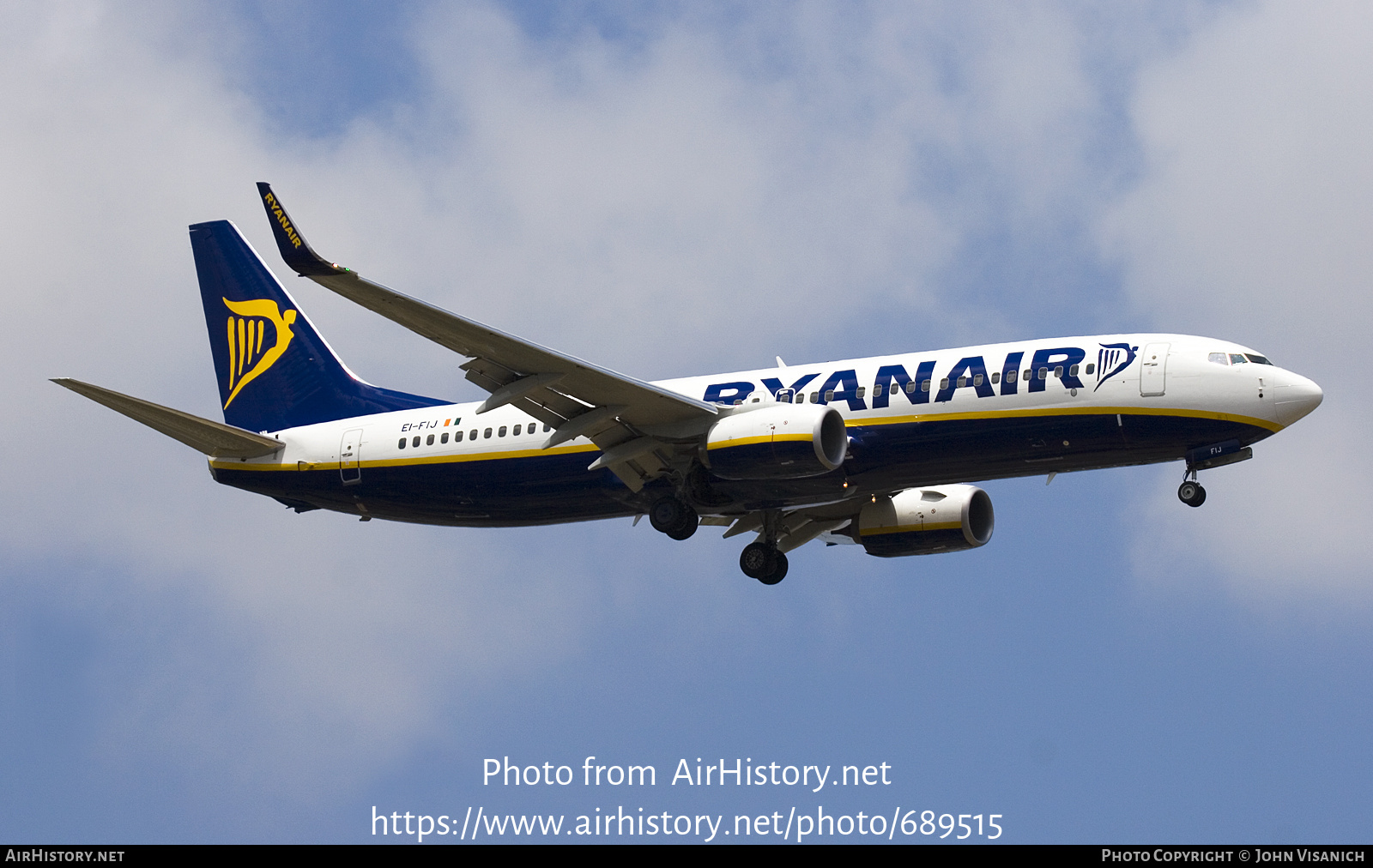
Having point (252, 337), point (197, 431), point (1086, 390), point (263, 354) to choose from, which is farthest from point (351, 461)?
point (1086, 390)

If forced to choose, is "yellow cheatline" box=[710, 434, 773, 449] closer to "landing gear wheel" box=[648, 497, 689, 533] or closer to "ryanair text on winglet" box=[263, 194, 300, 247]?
"landing gear wheel" box=[648, 497, 689, 533]

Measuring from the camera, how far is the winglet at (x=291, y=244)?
1151 inches

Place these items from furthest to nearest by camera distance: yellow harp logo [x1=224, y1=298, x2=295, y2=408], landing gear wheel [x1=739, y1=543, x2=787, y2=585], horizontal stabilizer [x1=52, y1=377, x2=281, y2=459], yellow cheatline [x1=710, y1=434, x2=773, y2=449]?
1. yellow harp logo [x1=224, y1=298, x2=295, y2=408]
2. landing gear wheel [x1=739, y1=543, x2=787, y2=585]
3. horizontal stabilizer [x1=52, y1=377, x2=281, y2=459]
4. yellow cheatline [x1=710, y1=434, x2=773, y2=449]

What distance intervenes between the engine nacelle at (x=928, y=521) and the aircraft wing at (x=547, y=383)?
6.49m

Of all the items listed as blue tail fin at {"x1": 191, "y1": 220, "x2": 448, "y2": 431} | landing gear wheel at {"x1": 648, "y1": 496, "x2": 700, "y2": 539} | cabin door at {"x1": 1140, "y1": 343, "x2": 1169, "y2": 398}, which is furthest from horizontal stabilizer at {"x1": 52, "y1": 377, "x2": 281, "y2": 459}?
cabin door at {"x1": 1140, "y1": 343, "x2": 1169, "y2": 398}

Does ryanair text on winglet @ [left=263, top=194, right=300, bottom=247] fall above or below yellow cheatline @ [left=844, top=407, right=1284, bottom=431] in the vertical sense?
below

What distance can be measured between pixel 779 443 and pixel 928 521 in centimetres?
773

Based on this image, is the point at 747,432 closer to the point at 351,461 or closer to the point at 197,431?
the point at 351,461

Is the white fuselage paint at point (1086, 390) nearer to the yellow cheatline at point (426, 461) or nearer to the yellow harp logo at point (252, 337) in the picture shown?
the yellow cheatline at point (426, 461)

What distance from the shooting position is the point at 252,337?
4500 centimetres

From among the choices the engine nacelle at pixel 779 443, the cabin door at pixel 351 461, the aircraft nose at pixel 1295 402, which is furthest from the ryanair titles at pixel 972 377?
the cabin door at pixel 351 461

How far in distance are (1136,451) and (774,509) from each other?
8.98 meters

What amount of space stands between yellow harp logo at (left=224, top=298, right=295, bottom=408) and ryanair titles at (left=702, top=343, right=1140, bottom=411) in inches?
612

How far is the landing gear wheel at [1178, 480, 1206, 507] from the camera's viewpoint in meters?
34.2
